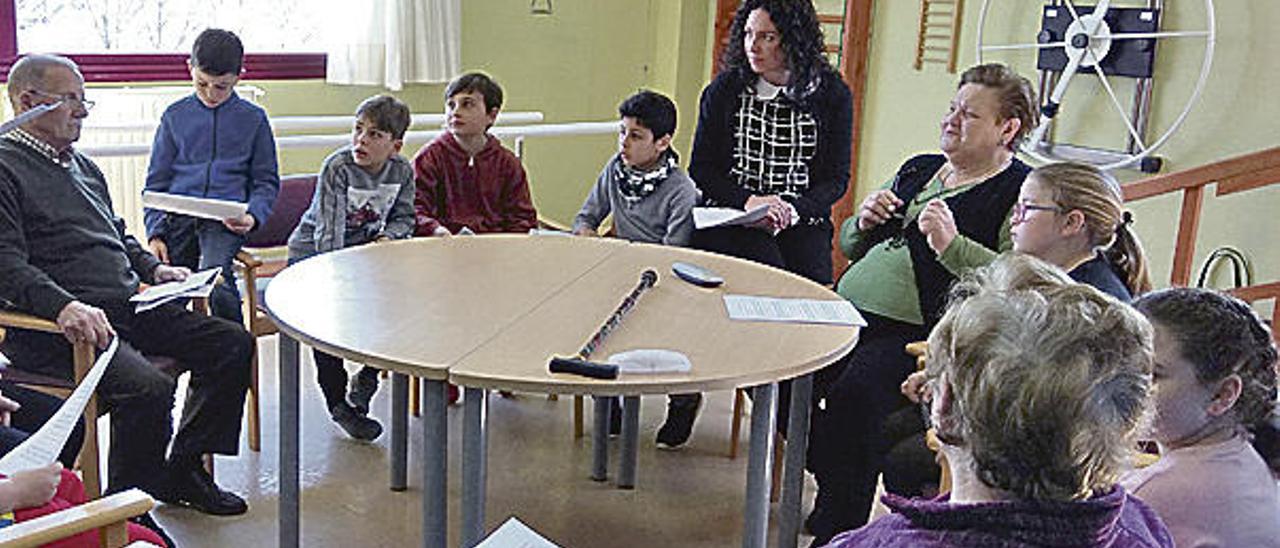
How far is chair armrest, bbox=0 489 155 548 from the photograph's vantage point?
1.47 metres

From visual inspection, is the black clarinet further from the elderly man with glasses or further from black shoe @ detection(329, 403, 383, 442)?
black shoe @ detection(329, 403, 383, 442)

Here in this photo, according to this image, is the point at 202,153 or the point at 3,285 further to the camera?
the point at 202,153

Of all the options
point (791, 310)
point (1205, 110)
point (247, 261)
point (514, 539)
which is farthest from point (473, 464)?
point (1205, 110)

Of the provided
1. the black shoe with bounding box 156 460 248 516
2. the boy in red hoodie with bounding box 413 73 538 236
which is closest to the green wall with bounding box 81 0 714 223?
the boy in red hoodie with bounding box 413 73 538 236

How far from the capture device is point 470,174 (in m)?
3.51

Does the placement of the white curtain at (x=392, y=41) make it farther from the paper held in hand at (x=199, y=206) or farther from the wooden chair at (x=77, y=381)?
the wooden chair at (x=77, y=381)

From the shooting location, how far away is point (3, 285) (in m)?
2.46

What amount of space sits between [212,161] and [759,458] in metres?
1.91

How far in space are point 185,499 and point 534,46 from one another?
3.03 metres

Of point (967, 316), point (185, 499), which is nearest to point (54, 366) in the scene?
point (185, 499)

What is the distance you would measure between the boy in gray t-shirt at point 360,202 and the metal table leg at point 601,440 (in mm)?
649

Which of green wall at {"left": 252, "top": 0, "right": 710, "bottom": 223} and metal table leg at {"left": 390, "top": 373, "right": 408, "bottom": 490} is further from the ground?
green wall at {"left": 252, "top": 0, "right": 710, "bottom": 223}

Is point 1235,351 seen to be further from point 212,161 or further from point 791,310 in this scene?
point 212,161

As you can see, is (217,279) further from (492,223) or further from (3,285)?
(492,223)
